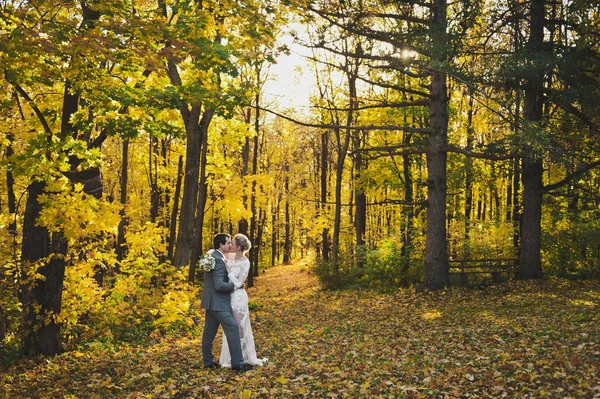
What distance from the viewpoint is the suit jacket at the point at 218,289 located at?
25.8 feet

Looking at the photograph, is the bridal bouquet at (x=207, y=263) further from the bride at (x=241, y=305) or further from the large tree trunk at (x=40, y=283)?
the large tree trunk at (x=40, y=283)

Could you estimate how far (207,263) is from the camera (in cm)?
779

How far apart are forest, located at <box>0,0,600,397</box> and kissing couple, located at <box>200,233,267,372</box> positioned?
1807 millimetres

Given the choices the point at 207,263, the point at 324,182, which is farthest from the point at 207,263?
the point at 324,182

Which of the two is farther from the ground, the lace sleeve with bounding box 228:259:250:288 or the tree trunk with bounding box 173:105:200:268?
the tree trunk with bounding box 173:105:200:268

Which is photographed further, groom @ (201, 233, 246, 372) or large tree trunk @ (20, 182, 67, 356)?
large tree trunk @ (20, 182, 67, 356)

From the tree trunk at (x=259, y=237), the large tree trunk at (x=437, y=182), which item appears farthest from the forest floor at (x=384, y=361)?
the tree trunk at (x=259, y=237)

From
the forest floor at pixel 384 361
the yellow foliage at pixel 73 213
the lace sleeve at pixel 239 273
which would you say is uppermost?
the yellow foliage at pixel 73 213

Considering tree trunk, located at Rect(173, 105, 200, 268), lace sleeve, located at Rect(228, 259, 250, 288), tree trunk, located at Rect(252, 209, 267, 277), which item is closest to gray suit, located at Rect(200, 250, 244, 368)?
lace sleeve, located at Rect(228, 259, 250, 288)

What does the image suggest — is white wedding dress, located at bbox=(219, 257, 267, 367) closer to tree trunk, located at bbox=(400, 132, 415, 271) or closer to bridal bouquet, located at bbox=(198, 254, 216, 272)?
bridal bouquet, located at bbox=(198, 254, 216, 272)

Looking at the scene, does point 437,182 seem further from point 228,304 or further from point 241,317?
point 228,304

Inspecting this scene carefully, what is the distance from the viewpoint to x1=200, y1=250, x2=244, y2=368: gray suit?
784cm

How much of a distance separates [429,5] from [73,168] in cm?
1105

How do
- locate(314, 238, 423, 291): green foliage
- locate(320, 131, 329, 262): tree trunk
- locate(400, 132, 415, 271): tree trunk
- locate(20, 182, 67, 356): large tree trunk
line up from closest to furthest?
locate(20, 182, 67, 356): large tree trunk
locate(314, 238, 423, 291): green foliage
locate(400, 132, 415, 271): tree trunk
locate(320, 131, 329, 262): tree trunk
